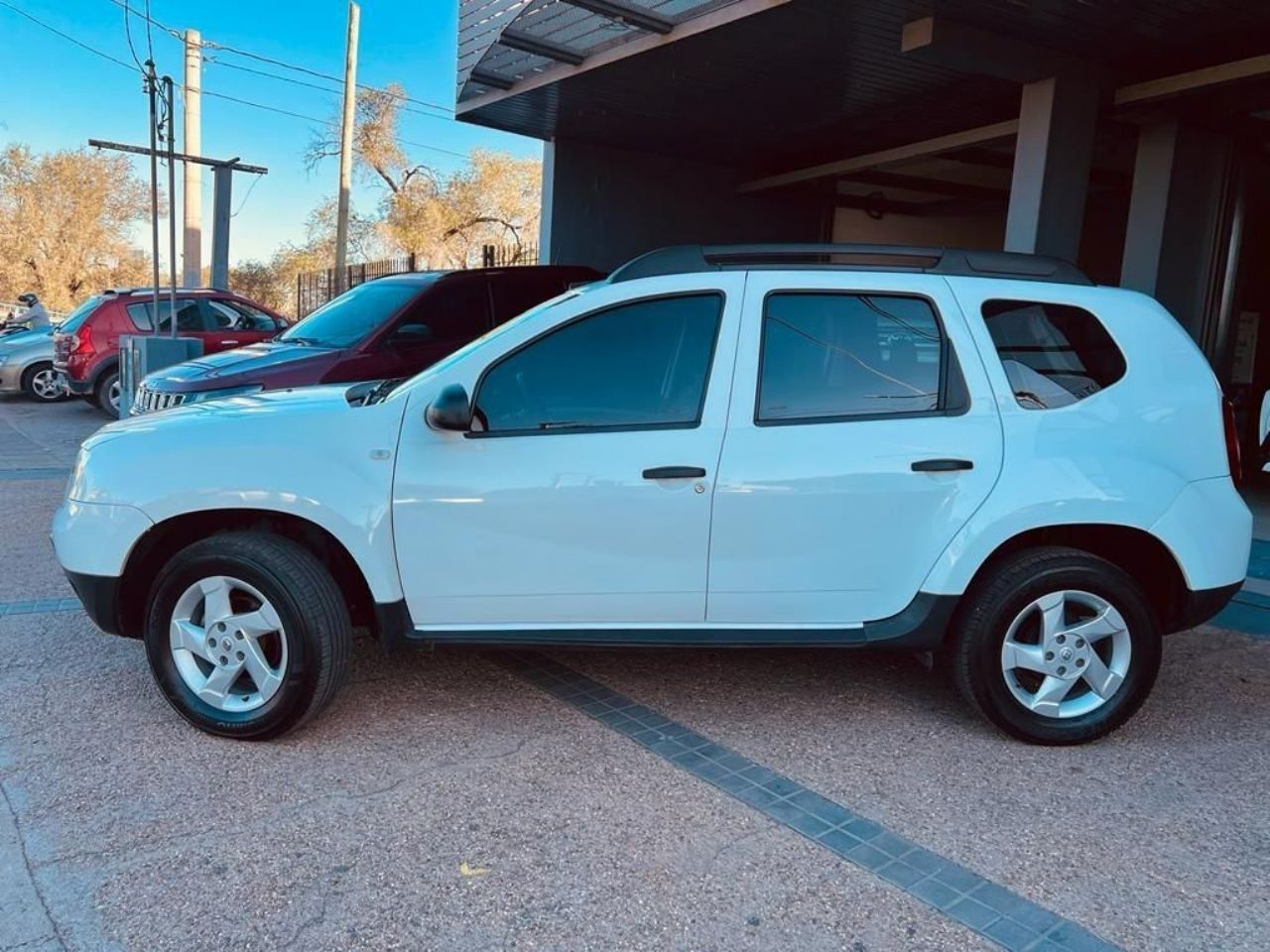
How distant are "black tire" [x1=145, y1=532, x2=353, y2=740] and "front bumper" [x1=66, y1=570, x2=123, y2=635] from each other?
0.15 metres

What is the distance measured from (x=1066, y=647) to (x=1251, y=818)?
777 millimetres

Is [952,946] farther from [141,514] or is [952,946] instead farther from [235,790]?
[141,514]

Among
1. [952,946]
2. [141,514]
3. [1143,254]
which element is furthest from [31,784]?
[1143,254]

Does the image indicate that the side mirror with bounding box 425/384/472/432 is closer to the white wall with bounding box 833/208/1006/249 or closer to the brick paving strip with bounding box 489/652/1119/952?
the brick paving strip with bounding box 489/652/1119/952

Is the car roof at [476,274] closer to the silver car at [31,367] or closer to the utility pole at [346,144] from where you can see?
the silver car at [31,367]

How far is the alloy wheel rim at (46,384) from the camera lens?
1536 centimetres

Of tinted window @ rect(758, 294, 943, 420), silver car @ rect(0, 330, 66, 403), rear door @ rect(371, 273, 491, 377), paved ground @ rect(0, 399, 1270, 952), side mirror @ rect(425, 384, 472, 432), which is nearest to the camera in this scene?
paved ground @ rect(0, 399, 1270, 952)

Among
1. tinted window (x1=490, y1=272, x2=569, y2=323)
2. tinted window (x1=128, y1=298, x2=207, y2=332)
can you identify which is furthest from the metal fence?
tinted window (x1=490, y1=272, x2=569, y2=323)

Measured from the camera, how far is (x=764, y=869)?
9.31 feet

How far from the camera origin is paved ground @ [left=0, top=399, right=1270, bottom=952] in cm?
260

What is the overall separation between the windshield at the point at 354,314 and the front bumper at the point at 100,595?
4.25m

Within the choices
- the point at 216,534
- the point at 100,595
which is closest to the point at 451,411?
the point at 216,534

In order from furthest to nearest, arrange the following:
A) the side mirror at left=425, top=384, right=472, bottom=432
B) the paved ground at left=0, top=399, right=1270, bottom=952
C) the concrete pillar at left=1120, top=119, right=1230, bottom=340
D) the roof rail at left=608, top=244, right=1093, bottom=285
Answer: the concrete pillar at left=1120, top=119, right=1230, bottom=340 → the roof rail at left=608, top=244, right=1093, bottom=285 → the side mirror at left=425, top=384, right=472, bottom=432 → the paved ground at left=0, top=399, right=1270, bottom=952

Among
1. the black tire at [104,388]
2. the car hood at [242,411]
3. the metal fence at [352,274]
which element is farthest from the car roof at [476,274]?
the metal fence at [352,274]
